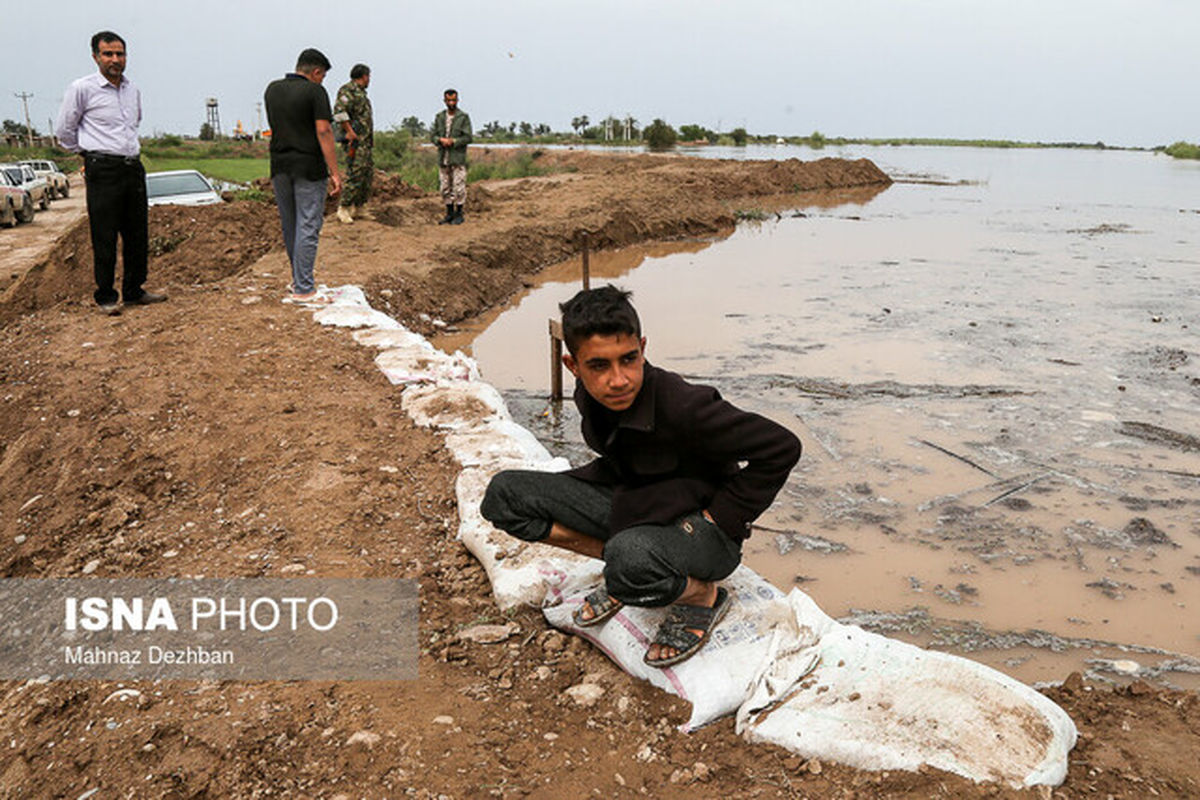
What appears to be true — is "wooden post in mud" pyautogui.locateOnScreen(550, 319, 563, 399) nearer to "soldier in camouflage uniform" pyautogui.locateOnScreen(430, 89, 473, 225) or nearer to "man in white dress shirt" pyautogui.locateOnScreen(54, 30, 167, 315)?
"man in white dress shirt" pyautogui.locateOnScreen(54, 30, 167, 315)

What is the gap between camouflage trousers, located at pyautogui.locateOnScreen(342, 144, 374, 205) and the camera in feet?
29.6

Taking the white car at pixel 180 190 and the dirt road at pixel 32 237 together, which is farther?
the white car at pixel 180 190

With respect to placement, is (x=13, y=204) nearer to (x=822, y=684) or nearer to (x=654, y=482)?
(x=654, y=482)

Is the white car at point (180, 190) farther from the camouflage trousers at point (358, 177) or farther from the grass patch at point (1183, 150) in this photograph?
the grass patch at point (1183, 150)

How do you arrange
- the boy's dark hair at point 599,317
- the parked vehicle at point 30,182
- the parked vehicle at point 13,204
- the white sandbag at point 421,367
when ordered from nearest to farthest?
the boy's dark hair at point 599,317 < the white sandbag at point 421,367 < the parked vehicle at point 13,204 < the parked vehicle at point 30,182

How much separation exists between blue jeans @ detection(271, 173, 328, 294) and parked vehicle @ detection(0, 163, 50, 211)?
13.1 meters

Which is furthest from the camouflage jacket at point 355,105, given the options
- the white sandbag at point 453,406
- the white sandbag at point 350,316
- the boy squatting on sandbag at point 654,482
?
the boy squatting on sandbag at point 654,482

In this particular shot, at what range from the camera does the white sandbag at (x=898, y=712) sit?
1611 millimetres

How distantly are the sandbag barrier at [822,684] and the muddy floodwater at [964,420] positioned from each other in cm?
104

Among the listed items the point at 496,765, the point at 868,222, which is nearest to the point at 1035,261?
the point at 868,222

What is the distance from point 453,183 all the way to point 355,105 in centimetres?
182

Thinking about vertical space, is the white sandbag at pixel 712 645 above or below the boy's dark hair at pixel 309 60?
below

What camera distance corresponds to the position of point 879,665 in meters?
1.84

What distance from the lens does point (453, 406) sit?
375 cm
